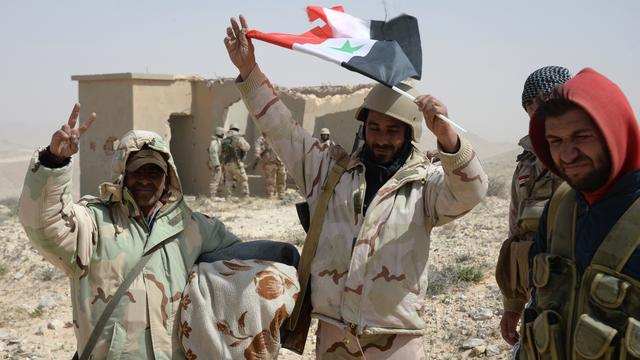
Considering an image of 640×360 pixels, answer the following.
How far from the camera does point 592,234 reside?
179cm

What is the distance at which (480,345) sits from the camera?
196 inches

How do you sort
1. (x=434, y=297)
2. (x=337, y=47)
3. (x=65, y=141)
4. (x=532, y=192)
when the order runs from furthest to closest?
(x=434, y=297)
(x=337, y=47)
(x=532, y=192)
(x=65, y=141)

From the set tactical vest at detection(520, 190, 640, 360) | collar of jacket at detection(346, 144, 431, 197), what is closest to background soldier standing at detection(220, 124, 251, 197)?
collar of jacket at detection(346, 144, 431, 197)

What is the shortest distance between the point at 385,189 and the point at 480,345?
2.78m

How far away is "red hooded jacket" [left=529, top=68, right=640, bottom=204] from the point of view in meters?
1.70

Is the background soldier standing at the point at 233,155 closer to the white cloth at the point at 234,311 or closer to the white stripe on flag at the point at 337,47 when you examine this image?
the white stripe on flag at the point at 337,47

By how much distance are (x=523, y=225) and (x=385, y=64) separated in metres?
0.88

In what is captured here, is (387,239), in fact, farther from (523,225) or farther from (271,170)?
(271,170)

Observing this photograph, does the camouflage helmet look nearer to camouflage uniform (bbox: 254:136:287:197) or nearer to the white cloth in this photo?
the white cloth

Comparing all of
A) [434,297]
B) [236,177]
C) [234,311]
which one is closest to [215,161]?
[236,177]

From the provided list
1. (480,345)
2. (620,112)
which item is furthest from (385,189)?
(480,345)

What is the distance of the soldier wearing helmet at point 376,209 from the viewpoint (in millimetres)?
2586

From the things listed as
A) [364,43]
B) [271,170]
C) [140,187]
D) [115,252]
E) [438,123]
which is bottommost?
[271,170]

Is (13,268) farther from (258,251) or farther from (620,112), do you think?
(620,112)
